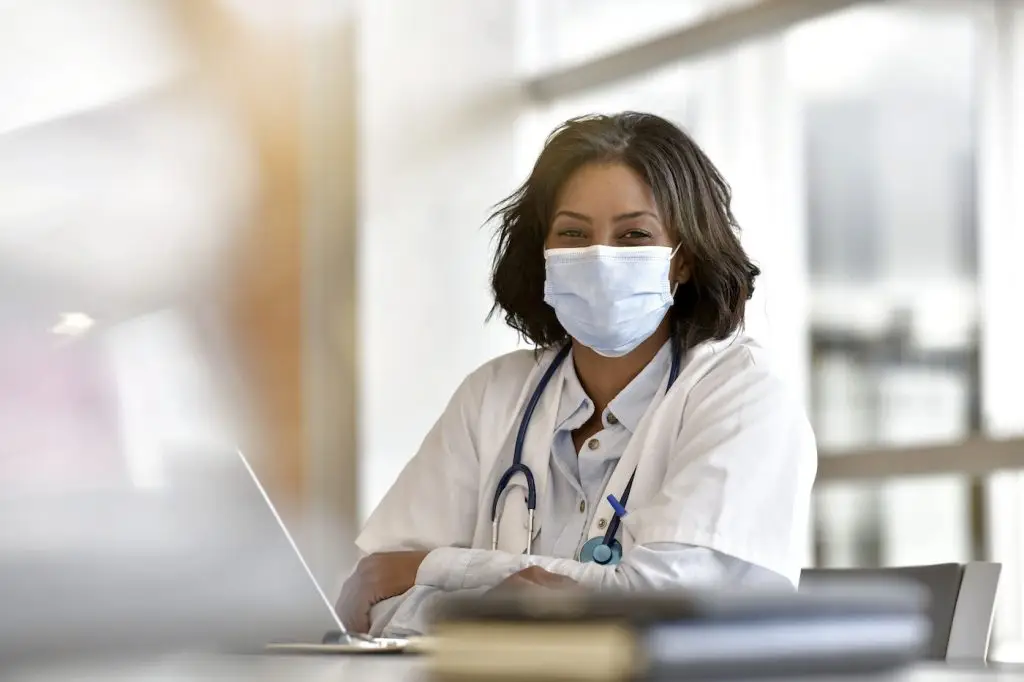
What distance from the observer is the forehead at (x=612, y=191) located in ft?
5.92

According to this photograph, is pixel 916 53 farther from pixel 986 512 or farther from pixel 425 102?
pixel 425 102

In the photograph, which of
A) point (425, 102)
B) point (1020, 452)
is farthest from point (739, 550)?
point (425, 102)

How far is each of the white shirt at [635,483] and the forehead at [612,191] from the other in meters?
0.20

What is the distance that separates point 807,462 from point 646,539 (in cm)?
23

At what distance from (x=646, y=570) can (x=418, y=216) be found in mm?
2557

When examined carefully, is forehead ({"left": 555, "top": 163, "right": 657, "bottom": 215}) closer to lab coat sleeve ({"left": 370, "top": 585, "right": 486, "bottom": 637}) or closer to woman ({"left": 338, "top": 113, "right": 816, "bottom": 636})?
woman ({"left": 338, "top": 113, "right": 816, "bottom": 636})

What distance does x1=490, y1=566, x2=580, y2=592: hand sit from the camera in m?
1.46

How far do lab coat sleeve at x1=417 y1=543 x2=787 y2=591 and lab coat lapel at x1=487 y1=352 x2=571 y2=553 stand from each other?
→ 0.57ft

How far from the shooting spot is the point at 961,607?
5.15ft

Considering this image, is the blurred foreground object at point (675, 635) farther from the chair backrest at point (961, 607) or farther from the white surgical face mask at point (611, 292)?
the white surgical face mask at point (611, 292)

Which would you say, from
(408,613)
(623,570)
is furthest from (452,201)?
(623,570)

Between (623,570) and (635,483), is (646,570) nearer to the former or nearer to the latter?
(623,570)

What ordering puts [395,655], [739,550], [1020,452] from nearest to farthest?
[395,655]
[739,550]
[1020,452]

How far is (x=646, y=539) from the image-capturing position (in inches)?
60.7
